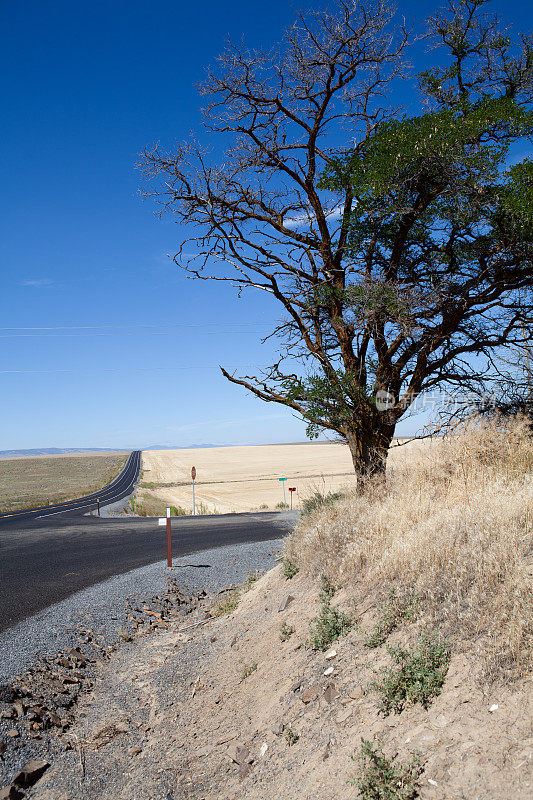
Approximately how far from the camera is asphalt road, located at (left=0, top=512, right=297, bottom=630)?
10102mm

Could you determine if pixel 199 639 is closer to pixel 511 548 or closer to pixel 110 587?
pixel 110 587

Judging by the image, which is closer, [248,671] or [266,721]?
[266,721]

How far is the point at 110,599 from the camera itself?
30.4ft

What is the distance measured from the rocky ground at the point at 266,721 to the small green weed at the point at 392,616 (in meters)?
0.07

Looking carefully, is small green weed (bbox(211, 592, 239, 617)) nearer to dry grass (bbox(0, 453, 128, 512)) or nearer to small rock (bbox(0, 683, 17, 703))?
small rock (bbox(0, 683, 17, 703))

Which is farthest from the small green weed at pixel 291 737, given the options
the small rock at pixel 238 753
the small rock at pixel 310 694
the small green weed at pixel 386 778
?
the small green weed at pixel 386 778

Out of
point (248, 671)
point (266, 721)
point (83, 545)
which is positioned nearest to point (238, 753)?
point (266, 721)

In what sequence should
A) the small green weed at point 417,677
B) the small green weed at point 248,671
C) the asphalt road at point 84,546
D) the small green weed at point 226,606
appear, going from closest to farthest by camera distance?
the small green weed at point 417,677 → the small green weed at point 248,671 → the small green weed at point 226,606 → the asphalt road at point 84,546

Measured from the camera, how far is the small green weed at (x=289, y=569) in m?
6.98

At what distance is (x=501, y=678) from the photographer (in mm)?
3020

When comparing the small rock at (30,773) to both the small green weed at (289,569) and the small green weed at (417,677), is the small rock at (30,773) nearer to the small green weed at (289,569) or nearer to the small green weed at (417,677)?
the small green weed at (417,677)

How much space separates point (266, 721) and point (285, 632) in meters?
1.21

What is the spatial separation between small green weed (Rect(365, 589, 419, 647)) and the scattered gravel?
15.0ft

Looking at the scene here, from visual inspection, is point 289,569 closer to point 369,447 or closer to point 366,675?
point 369,447
